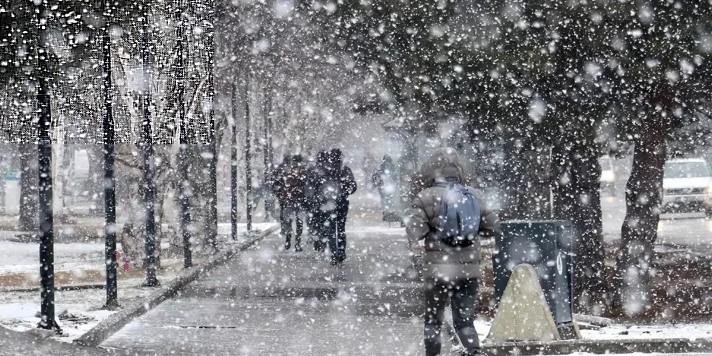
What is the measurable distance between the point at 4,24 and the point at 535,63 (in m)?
6.10

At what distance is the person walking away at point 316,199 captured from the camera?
19156mm

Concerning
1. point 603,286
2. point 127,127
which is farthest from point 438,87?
point 127,127

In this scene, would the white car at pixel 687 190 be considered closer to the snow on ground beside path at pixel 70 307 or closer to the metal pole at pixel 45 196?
the snow on ground beside path at pixel 70 307

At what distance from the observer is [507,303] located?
31.7 ft

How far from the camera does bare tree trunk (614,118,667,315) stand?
1338cm

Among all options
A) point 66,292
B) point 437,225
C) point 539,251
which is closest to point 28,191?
point 66,292

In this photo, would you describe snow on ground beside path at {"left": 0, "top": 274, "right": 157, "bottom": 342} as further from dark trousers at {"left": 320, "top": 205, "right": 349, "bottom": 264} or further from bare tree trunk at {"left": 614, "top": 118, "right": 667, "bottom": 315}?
bare tree trunk at {"left": 614, "top": 118, "right": 667, "bottom": 315}

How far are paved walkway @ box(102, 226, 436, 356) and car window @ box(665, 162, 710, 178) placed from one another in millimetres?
16271

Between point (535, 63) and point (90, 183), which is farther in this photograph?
point (90, 183)

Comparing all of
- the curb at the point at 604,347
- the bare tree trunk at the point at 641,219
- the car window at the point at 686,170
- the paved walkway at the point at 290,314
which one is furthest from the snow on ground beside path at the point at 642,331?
the car window at the point at 686,170

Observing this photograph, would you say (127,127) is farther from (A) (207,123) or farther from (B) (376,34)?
(B) (376,34)

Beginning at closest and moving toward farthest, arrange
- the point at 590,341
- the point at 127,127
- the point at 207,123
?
the point at 590,341
the point at 127,127
the point at 207,123

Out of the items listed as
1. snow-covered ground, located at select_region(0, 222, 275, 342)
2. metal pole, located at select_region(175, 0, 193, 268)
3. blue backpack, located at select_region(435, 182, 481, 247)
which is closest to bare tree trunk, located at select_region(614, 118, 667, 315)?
blue backpack, located at select_region(435, 182, 481, 247)

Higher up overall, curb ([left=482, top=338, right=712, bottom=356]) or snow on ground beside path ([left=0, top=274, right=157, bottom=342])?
snow on ground beside path ([left=0, top=274, right=157, bottom=342])
